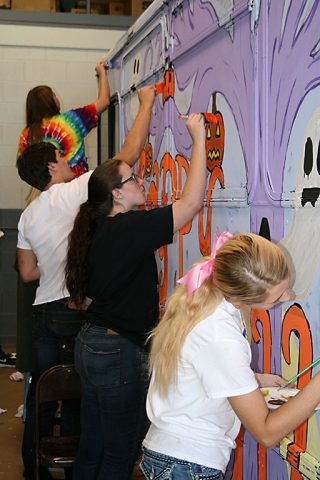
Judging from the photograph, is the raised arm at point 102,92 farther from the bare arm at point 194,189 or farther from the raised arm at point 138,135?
the bare arm at point 194,189

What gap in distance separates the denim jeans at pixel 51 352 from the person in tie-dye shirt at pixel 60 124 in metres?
1.17

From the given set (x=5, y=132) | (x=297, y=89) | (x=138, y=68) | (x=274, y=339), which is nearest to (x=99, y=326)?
(x=274, y=339)

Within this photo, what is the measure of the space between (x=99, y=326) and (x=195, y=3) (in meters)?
1.31

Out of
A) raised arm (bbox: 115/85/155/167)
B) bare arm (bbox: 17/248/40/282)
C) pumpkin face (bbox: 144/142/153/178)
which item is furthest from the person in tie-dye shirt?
raised arm (bbox: 115/85/155/167)

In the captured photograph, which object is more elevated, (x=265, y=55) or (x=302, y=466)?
(x=265, y=55)

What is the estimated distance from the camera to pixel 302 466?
190 centimetres

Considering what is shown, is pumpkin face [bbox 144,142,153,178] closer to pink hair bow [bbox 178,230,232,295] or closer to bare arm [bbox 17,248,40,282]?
bare arm [bbox 17,248,40,282]

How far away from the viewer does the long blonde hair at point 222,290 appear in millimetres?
1773

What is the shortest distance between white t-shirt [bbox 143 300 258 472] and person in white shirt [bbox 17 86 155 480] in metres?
1.50

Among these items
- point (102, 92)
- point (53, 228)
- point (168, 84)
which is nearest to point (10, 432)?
point (53, 228)

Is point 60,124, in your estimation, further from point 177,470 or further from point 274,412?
point 274,412

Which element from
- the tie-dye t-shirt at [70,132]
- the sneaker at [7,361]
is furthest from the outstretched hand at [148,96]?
the sneaker at [7,361]

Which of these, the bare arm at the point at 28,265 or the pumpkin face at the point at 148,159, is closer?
the bare arm at the point at 28,265

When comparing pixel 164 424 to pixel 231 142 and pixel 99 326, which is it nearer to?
pixel 99 326
